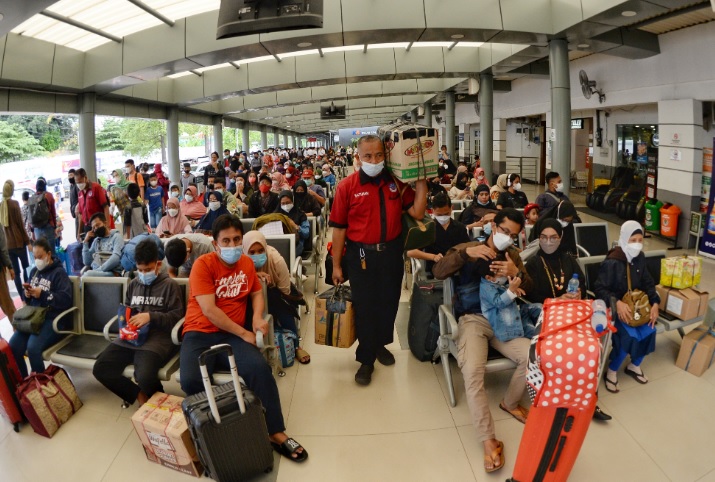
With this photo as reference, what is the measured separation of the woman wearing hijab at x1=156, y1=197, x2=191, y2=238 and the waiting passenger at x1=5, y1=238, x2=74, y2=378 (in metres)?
2.41

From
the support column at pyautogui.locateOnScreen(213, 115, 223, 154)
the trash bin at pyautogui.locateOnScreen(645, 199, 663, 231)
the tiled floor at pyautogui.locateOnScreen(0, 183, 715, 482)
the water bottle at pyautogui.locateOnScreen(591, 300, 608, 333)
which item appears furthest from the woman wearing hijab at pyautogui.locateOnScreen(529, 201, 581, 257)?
the support column at pyautogui.locateOnScreen(213, 115, 223, 154)

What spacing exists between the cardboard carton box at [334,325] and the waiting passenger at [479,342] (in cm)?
90

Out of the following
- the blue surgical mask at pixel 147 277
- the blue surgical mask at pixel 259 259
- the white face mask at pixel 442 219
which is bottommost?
the blue surgical mask at pixel 147 277

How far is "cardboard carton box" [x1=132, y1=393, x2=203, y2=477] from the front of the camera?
9.32ft

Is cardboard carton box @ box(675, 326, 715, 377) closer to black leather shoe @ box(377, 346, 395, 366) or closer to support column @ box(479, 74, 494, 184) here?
black leather shoe @ box(377, 346, 395, 366)

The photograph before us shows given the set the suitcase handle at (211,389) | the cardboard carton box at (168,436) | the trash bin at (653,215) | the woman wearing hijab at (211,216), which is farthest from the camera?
the trash bin at (653,215)

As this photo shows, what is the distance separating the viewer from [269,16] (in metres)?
4.46

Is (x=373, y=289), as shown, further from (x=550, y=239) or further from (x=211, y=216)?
(x=211, y=216)

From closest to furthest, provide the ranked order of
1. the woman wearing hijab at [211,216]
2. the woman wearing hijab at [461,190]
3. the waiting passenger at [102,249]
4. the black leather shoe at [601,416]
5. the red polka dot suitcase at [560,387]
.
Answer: the red polka dot suitcase at [560,387]
the black leather shoe at [601,416]
the waiting passenger at [102,249]
the woman wearing hijab at [211,216]
the woman wearing hijab at [461,190]

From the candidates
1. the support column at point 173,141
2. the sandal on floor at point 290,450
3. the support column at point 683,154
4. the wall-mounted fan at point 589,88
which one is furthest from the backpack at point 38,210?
the wall-mounted fan at point 589,88

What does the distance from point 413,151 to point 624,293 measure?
2244 millimetres

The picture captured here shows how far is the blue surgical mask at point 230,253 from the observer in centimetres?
332

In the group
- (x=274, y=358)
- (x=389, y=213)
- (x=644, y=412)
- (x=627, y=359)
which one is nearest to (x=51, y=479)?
(x=274, y=358)

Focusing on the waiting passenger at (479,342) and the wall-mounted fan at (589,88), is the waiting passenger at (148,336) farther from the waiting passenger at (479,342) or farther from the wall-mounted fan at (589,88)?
the wall-mounted fan at (589,88)
